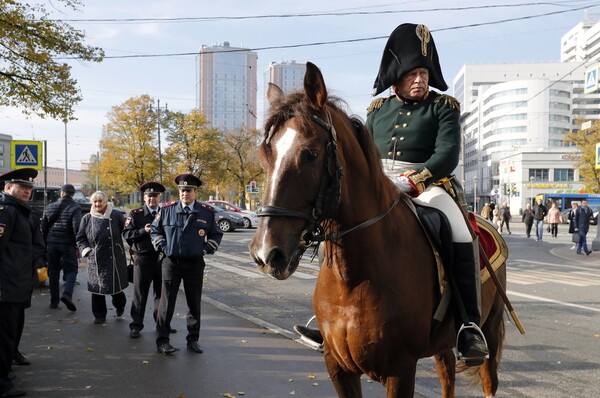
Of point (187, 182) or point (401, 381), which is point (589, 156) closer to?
point (187, 182)

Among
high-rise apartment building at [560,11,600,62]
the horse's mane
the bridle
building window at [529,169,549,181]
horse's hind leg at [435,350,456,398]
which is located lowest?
horse's hind leg at [435,350,456,398]

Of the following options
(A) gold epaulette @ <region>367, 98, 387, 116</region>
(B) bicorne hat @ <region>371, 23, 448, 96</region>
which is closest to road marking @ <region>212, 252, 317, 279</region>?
(A) gold epaulette @ <region>367, 98, 387, 116</region>

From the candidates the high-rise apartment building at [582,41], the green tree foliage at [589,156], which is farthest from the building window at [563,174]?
the high-rise apartment building at [582,41]

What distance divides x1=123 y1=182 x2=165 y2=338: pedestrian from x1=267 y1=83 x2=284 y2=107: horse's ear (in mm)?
5518

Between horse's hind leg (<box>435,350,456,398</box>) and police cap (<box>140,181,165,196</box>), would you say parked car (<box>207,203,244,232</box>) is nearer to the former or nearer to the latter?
police cap (<box>140,181,165,196</box>)

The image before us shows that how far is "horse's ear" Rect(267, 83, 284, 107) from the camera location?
2574 mm

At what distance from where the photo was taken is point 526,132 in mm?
92250

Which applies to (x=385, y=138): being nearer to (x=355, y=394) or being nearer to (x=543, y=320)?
(x=355, y=394)

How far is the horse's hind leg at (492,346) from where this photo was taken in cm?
427

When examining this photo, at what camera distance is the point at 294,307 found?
9.36 metres

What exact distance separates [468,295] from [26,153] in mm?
13228

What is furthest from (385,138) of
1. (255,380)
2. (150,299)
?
(150,299)

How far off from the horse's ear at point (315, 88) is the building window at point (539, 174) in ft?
247

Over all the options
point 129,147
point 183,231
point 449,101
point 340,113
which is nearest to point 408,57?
point 449,101
